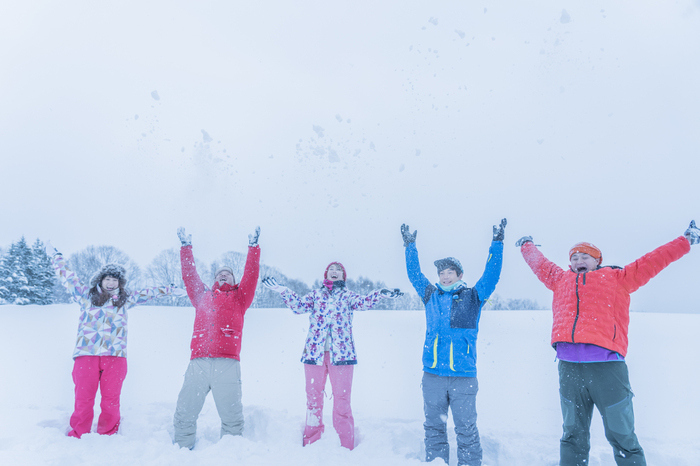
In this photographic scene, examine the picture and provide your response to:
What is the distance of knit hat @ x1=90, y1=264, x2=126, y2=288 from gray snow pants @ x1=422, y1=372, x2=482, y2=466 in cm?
398

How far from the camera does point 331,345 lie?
15.0 ft

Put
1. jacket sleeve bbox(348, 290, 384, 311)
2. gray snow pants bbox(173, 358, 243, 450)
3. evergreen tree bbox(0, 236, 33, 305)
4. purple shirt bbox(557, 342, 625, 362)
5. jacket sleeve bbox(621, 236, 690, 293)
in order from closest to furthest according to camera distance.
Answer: purple shirt bbox(557, 342, 625, 362) → jacket sleeve bbox(621, 236, 690, 293) → gray snow pants bbox(173, 358, 243, 450) → jacket sleeve bbox(348, 290, 384, 311) → evergreen tree bbox(0, 236, 33, 305)

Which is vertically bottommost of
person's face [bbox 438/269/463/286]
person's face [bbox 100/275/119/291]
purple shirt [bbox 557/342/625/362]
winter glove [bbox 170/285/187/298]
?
purple shirt [bbox 557/342/625/362]

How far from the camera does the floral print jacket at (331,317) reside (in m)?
4.55

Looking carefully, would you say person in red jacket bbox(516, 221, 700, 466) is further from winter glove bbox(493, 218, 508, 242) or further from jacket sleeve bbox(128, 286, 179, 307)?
jacket sleeve bbox(128, 286, 179, 307)

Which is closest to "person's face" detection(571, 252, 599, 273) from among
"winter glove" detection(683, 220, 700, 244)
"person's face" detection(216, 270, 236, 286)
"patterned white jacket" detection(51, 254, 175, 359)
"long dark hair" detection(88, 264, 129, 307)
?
"winter glove" detection(683, 220, 700, 244)

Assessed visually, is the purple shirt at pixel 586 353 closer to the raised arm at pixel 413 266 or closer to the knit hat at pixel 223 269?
the raised arm at pixel 413 266

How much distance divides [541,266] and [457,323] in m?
1.18

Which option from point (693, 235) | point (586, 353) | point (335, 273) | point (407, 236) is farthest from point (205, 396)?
point (693, 235)

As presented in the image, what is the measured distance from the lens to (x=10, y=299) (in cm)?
2781

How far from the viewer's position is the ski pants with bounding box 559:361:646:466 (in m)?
3.29

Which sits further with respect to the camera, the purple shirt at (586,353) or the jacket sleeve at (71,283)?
the jacket sleeve at (71,283)

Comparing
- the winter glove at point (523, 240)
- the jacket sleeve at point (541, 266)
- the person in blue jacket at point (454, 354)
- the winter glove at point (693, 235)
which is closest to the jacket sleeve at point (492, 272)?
the person in blue jacket at point (454, 354)

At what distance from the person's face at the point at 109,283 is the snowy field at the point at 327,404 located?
161 cm
